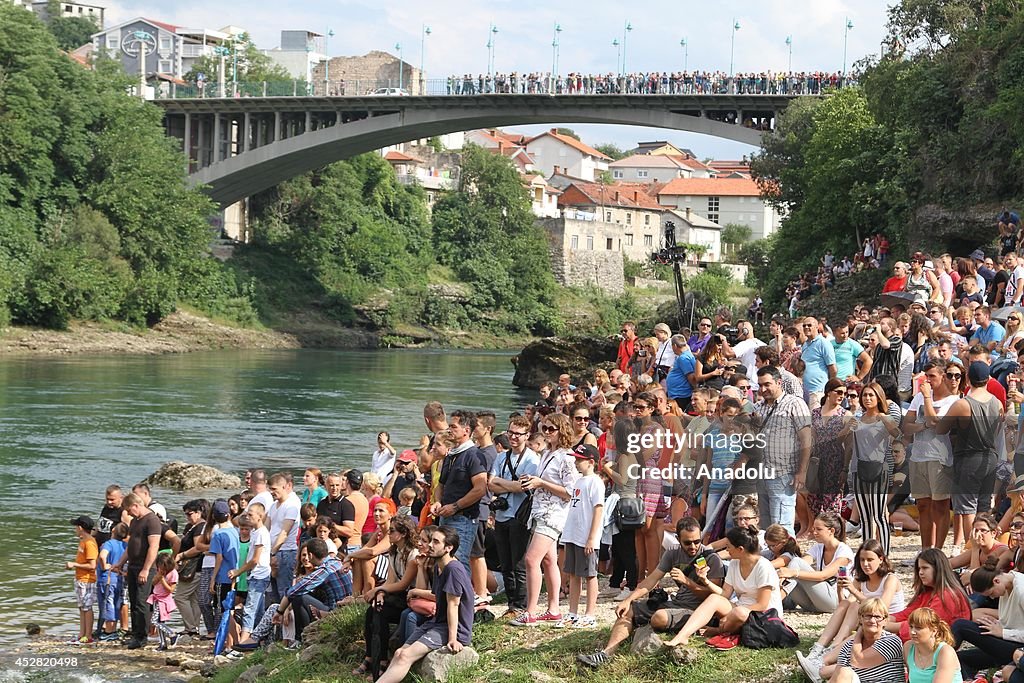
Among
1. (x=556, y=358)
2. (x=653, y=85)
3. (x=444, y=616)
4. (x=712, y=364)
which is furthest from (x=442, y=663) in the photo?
(x=653, y=85)

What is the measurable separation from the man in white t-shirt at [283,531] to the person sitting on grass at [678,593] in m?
3.44

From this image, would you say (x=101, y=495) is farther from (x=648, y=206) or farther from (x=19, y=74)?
(x=648, y=206)

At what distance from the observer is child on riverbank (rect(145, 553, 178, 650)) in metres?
12.2

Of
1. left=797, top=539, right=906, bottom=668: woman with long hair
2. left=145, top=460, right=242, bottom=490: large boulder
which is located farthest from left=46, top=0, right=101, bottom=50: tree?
left=797, top=539, right=906, bottom=668: woman with long hair

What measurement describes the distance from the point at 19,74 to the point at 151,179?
6828 mm

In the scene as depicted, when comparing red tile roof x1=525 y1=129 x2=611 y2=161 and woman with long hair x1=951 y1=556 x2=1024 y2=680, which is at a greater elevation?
red tile roof x1=525 y1=129 x2=611 y2=161

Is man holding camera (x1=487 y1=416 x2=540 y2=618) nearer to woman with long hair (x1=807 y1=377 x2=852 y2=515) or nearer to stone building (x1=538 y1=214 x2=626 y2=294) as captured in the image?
woman with long hair (x1=807 y1=377 x2=852 y2=515)

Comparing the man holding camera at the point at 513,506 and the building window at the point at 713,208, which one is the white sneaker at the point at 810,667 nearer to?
the man holding camera at the point at 513,506

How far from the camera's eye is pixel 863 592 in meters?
8.29

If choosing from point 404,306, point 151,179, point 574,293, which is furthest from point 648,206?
point 151,179

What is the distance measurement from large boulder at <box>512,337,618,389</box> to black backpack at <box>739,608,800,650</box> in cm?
3410

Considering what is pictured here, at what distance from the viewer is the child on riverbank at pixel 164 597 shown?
39.9 ft

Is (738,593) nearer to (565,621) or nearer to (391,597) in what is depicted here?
(565,621)

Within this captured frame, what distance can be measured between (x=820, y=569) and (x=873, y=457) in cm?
139
